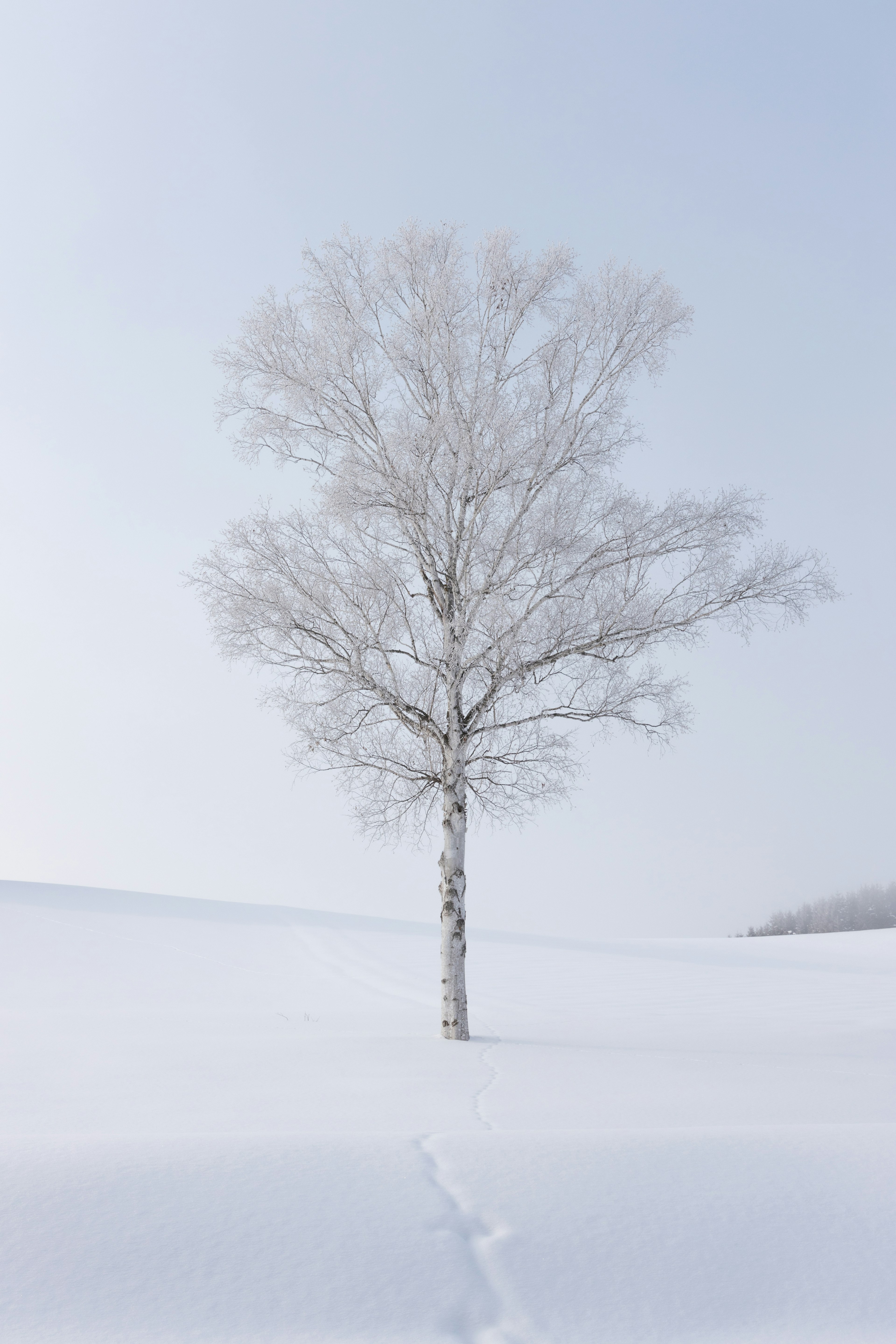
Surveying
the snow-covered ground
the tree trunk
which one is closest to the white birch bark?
the tree trunk

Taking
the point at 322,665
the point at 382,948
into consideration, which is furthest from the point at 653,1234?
the point at 382,948

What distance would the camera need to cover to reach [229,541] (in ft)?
29.9

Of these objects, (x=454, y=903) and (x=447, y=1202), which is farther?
(x=454, y=903)

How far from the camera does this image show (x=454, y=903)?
8695mm

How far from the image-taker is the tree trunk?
28.1 feet

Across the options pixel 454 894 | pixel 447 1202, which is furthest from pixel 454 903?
pixel 447 1202

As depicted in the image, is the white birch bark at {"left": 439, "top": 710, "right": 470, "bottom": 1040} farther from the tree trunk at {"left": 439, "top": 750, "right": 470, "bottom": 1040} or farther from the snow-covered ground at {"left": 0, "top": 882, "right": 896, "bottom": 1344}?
the snow-covered ground at {"left": 0, "top": 882, "right": 896, "bottom": 1344}

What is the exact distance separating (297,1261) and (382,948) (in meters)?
17.2

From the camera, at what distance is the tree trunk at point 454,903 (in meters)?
8.57

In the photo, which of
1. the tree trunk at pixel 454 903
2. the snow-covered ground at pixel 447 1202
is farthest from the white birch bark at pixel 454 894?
the snow-covered ground at pixel 447 1202

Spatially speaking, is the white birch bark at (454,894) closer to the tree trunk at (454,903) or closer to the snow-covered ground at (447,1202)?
the tree trunk at (454,903)

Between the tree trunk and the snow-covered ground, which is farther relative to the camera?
the tree trunk

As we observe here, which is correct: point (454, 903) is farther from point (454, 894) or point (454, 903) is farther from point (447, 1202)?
point (447, 1202)

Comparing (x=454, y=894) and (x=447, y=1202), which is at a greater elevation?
(x=454, y=894)
